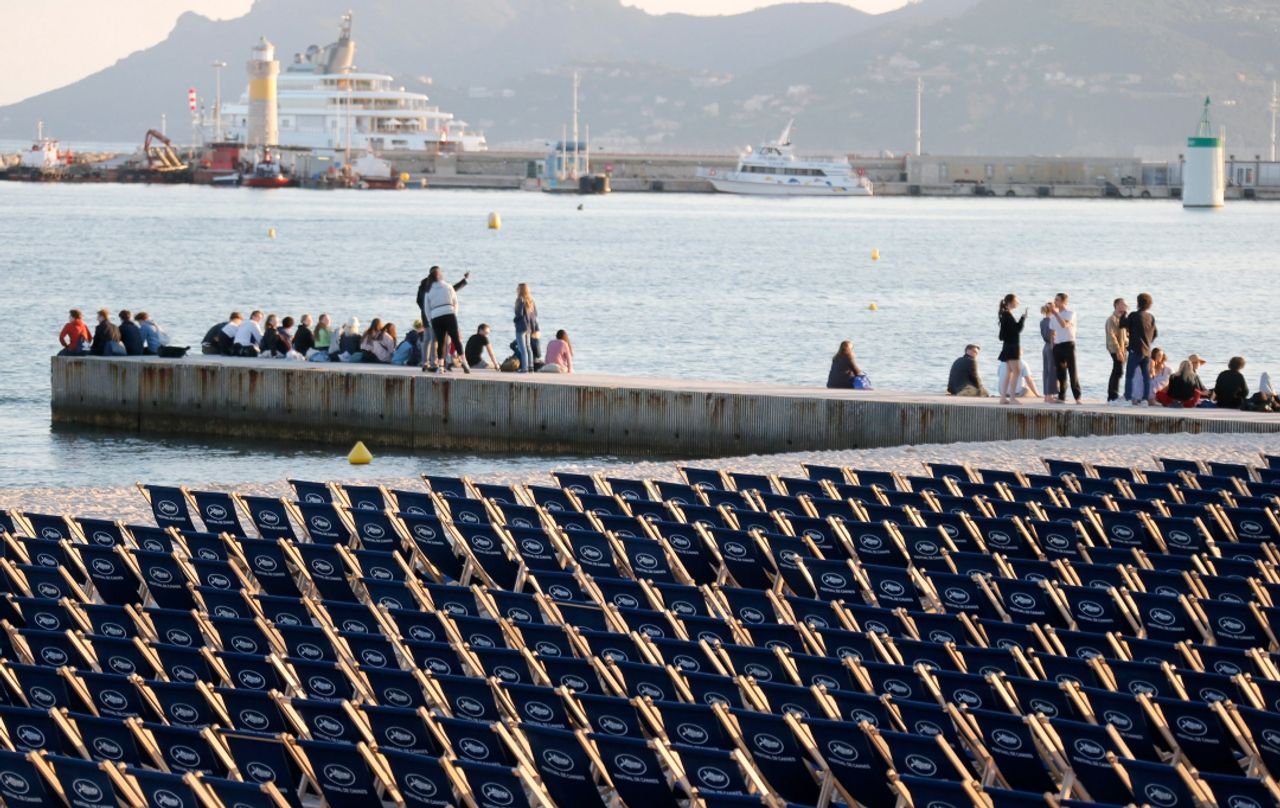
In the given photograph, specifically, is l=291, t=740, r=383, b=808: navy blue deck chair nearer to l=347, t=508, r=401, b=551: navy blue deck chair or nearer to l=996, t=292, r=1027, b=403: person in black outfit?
l=347, t=508, r=401, b=551: navy blue deck chair

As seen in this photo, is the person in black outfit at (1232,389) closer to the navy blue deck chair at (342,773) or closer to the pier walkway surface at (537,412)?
the pier walkway surface at (537,412)

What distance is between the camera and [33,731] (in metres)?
6.29

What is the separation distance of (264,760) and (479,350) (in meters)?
15.8

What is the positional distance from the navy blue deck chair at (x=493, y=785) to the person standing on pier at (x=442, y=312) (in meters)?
13.2

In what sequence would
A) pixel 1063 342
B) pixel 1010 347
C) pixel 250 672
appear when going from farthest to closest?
pixel 1063 342 < pixel 1010 347 < pixel 250 672

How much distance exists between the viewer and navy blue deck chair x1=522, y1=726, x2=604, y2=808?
20.1 ft

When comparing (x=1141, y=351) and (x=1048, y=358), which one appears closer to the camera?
(x=1141, y=351)

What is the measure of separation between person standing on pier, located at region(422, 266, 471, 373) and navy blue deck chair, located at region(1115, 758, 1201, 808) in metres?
13.5

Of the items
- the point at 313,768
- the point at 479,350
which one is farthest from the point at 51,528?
the point at 479,350

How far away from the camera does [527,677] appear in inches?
285

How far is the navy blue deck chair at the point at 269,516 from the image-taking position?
1091 cm

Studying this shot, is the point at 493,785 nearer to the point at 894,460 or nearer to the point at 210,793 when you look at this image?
the point at 210,793

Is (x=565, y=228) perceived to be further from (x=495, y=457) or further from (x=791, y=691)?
(x=791, y=691)

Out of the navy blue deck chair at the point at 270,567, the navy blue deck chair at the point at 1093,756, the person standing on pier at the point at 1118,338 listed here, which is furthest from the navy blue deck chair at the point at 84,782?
the person standing on pier at the point at 1118,338
